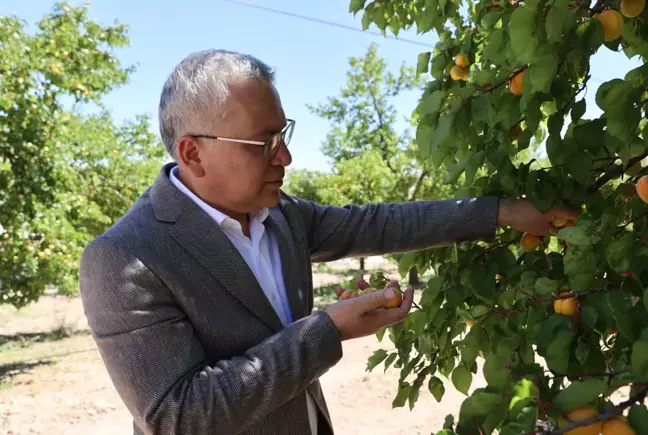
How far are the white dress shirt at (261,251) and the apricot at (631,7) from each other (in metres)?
1.05

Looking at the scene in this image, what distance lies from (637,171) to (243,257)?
1131mm

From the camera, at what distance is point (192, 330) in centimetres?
140

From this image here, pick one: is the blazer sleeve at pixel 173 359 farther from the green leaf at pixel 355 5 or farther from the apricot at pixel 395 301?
the green leaf at pixel 355 5

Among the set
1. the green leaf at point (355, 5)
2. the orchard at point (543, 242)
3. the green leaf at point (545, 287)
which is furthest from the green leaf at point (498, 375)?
the green leaf at point (355, 5)

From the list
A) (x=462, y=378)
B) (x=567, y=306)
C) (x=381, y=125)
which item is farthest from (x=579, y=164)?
(x=381, y=125)

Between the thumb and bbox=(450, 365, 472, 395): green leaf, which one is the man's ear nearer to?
the thumb

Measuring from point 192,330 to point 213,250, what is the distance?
228 millimetres

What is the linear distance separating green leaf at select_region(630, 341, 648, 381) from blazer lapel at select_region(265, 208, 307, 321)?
983 millimetres

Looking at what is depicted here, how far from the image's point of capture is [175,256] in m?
1.48

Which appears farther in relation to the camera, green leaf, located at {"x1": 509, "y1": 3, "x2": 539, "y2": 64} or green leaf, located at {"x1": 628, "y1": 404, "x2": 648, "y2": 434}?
green leaf, located at {"x1": 509, "y1": 3, "x2": 539, "y2": 64}

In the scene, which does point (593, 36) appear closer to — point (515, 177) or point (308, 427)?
point (515, 177)

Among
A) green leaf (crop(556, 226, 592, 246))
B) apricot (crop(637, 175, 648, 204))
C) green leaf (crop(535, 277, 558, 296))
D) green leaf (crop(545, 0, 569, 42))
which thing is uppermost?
green leaf (crop(545, 0, 569, 42))

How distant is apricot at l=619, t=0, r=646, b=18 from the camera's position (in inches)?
50.6

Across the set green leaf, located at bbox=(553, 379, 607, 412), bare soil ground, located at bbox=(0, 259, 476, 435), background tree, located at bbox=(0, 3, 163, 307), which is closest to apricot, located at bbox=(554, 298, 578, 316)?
green leaf, located at bbox=(553, 379, 607, 412)
